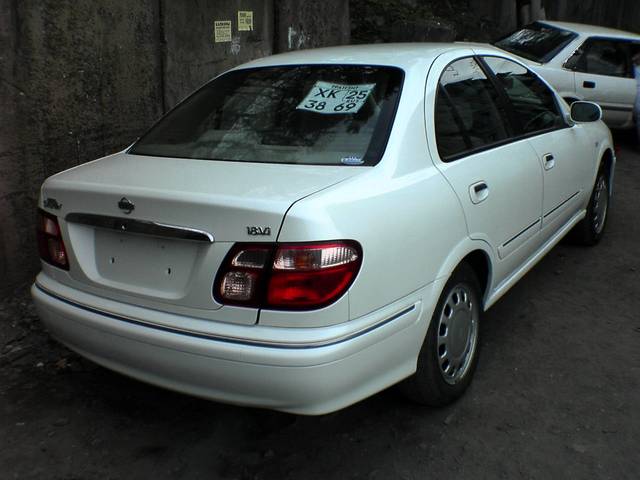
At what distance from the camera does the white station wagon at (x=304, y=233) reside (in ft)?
8.15

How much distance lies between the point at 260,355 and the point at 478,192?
1405 mm

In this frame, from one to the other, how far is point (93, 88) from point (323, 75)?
7.01ft

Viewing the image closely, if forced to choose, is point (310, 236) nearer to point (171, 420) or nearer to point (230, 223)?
point (230, 223)

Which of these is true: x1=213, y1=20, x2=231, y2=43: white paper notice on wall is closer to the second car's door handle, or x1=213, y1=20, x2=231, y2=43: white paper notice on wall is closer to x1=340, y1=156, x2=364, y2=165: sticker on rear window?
the second car's door handle

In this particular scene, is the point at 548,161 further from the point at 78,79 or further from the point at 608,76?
the point at 608,76

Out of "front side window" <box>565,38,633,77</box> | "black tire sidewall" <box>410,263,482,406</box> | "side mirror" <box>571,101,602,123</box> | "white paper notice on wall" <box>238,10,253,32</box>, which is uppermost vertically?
"white paper notice on wall" <box>238,10,253,32</box>

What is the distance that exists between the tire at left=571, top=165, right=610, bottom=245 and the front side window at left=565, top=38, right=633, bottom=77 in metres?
3.53

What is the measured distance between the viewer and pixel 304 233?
2436 mm

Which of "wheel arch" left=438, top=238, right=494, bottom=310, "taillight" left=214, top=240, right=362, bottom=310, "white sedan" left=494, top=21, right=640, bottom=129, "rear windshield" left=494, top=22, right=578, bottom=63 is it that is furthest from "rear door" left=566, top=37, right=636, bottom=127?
"taillight" left=214, top=240, right=362, bottom=310

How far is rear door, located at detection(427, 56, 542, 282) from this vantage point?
3.25m

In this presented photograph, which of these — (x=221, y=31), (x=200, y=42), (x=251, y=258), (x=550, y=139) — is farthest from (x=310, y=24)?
(x=251, y=258)

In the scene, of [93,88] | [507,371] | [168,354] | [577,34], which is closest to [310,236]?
[168,354]

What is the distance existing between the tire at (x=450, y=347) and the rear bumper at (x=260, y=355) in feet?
0.55

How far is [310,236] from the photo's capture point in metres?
2.44
